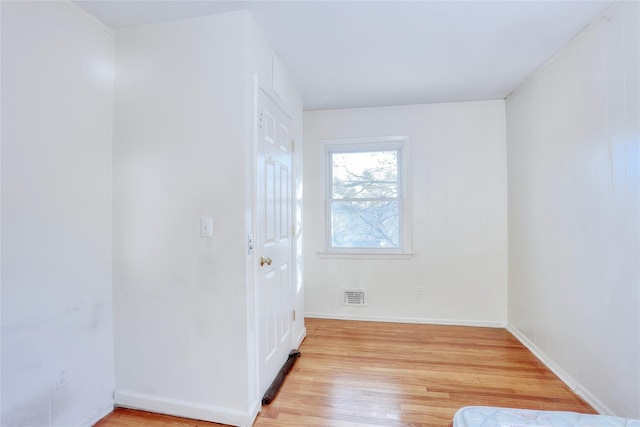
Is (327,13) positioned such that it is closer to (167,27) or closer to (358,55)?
(358,55)

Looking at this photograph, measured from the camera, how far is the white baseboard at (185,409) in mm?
1662

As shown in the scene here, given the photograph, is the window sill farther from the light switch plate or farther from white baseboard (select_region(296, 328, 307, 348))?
the light switch plate

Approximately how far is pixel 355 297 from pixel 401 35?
2.52 metres

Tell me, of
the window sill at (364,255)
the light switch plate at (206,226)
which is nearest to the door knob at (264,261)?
the light switch plate at (206,226)

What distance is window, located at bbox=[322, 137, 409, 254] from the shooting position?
10.7ft

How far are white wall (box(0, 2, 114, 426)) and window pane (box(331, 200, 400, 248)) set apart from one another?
7.17 ft

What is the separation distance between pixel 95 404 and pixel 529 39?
141 inches

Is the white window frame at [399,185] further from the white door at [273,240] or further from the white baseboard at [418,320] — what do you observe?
the white door at [273,240]

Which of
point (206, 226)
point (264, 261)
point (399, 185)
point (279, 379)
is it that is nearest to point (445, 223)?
point (399, 185)

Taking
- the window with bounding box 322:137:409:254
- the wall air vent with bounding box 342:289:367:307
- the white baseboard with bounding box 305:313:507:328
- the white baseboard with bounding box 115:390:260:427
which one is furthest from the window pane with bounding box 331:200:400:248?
the white baseboard with bounding box 115:390:260:427

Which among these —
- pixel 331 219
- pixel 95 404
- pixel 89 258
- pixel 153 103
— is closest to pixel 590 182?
pixel 331 219

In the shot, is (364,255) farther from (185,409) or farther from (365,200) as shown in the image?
(185,409)

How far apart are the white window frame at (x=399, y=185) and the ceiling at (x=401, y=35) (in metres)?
0.61

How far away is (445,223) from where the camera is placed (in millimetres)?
3146
